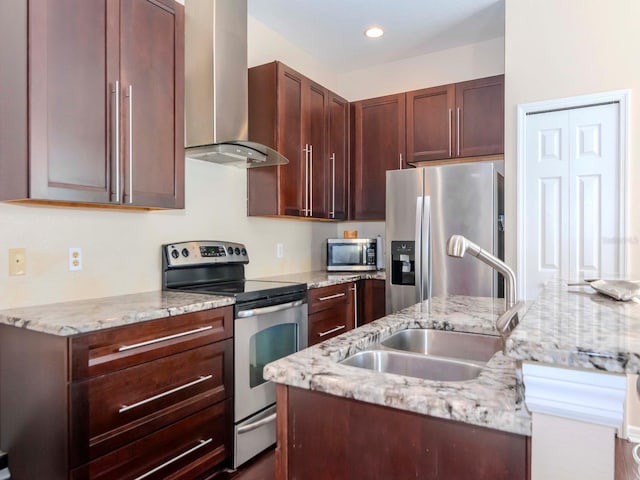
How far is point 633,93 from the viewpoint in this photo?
258 cm

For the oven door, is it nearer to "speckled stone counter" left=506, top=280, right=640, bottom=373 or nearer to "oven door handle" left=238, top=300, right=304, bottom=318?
"oven door handle" left=238, top=300, right=304, bottom=318

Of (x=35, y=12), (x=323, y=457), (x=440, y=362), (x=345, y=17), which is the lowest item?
(x=323, y=457)

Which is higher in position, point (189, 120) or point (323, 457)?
point (189, 120)

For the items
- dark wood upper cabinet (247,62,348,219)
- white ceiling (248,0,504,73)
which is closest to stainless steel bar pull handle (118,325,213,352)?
dark wood upper cabinet (247,62,348,219)

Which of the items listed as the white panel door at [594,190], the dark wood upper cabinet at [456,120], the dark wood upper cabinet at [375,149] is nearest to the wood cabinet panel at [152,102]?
the dark wood upper cabinet at [375,149]

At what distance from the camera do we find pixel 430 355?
48.8 inches

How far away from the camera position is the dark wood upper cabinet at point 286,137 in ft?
9.86

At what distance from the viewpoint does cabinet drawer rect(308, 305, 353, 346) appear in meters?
2.86

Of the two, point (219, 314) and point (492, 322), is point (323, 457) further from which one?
point (219, 314)

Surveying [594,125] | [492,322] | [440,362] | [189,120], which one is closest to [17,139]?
[189,120]

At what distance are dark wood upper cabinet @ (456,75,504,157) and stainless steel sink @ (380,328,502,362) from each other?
2.26m

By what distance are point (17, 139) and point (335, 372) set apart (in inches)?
62.5

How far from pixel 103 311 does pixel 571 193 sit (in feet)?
9.39

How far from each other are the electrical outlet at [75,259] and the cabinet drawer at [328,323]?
1416 mm
